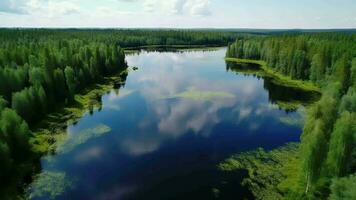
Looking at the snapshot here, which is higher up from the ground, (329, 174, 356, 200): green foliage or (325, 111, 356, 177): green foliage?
(325, 111, 356, 177): green foliage

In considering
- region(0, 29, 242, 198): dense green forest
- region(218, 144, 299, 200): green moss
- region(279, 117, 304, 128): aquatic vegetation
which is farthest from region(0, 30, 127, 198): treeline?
region(279, 117, 304, 128): aquatic vegetation

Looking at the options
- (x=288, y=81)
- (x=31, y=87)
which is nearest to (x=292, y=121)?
(x=288, y=81)

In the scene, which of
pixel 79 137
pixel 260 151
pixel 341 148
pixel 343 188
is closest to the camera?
pixel 343 188

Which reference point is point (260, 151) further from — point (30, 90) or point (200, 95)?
point (30, 90)

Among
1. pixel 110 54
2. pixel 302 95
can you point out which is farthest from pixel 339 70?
pixel 110 54

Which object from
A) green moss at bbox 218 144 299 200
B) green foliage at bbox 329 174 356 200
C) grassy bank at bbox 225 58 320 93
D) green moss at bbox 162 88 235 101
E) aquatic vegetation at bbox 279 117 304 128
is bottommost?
green moss at bbox 218 144 299 200

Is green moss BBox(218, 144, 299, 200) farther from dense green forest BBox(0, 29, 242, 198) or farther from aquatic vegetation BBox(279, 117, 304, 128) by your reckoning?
dense green forest BBox(0, 29, 242, 198)
